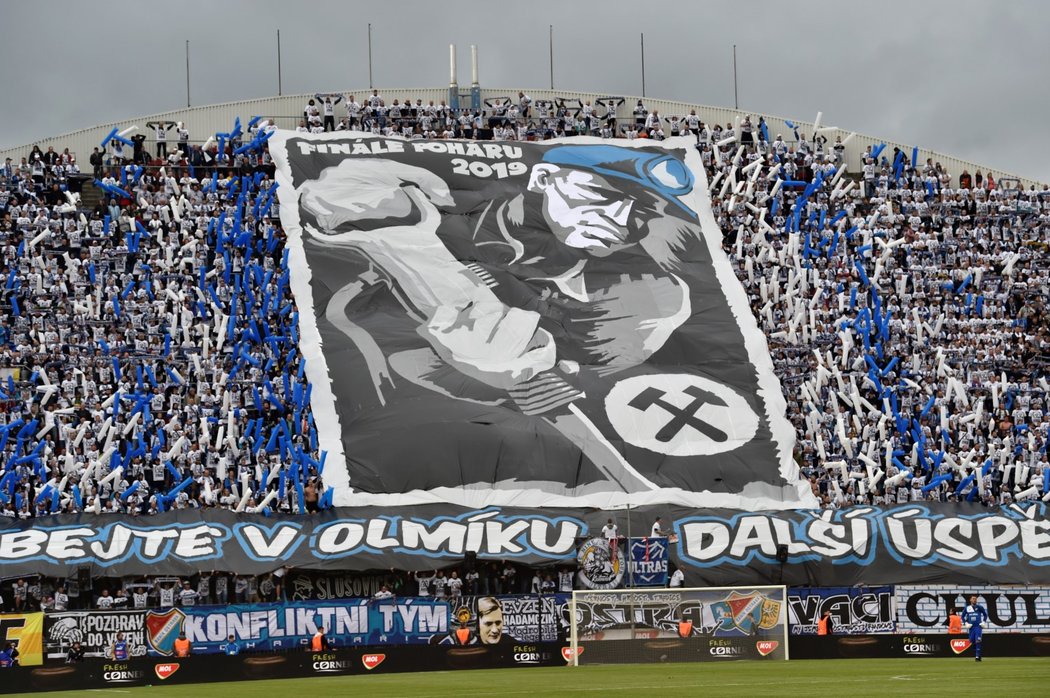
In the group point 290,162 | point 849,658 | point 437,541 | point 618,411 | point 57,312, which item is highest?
point 290,162

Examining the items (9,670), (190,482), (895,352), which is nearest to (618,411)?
(895,352)

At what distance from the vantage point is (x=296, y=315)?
5003 cm

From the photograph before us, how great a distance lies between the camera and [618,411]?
47562mm

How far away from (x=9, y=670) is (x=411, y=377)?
18841 mm

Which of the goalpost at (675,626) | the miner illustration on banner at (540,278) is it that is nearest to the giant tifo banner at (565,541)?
the miner illustration on banner at (540,278)

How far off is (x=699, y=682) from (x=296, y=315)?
2571cm

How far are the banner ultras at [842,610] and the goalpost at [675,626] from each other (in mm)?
878

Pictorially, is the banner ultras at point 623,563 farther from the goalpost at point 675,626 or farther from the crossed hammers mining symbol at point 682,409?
the crossed hammers mining symbol at point 682,409

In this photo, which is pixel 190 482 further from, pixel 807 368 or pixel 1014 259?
pixel 1014 259

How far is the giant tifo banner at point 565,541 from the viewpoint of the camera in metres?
40.6

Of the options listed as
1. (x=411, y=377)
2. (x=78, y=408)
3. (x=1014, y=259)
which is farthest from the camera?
Answer: (x=1014, y=259)

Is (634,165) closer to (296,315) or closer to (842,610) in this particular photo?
(296,315)

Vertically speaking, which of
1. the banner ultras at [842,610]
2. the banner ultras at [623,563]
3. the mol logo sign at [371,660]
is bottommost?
the mol logo sign at [371,660]

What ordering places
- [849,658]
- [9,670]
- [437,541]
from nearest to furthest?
[9,670] → [849,658] → [437,541]
